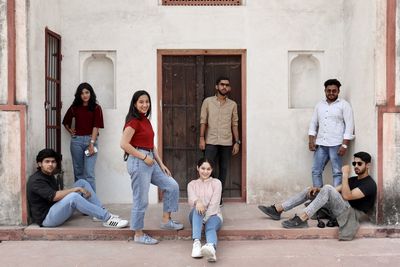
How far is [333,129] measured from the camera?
6504 millimetres

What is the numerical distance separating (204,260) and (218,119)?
2.38 meters

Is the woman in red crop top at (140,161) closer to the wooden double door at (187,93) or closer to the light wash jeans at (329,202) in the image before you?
the light wash jeans at (329,202)

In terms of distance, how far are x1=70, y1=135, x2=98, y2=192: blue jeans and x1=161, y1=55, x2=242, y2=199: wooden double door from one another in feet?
3.79

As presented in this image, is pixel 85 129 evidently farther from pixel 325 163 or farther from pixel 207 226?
pixel 325 163

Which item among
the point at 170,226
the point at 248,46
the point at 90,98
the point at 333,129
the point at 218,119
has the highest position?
the point at 248,46

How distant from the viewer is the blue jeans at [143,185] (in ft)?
17.1

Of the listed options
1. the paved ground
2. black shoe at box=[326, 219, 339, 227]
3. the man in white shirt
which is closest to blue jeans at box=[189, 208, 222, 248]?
the paved ground

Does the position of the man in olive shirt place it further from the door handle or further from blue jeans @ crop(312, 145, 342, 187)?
the door handle

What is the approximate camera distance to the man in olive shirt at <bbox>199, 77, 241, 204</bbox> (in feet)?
22.1

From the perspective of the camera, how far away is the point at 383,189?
572 centimetres

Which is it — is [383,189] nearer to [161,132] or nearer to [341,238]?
[341,238]

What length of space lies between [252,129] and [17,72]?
3.35 metres

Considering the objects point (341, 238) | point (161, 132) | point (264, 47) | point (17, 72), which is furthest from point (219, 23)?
point (341, 238)

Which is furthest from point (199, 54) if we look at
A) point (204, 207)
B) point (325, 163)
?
point (204, 207)
